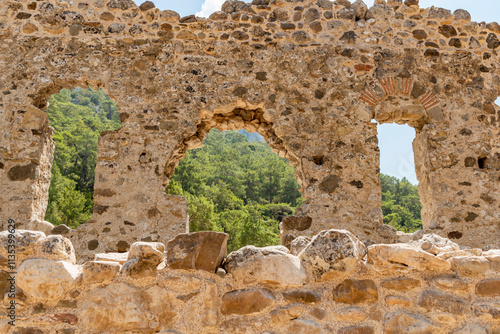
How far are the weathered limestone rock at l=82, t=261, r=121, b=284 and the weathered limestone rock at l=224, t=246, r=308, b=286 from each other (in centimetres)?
57

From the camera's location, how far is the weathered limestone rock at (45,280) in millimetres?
2189

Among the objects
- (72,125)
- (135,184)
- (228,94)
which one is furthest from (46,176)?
(72,125)

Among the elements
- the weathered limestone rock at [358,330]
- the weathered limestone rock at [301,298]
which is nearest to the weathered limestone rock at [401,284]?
the weathered limestone rock at [358,330]

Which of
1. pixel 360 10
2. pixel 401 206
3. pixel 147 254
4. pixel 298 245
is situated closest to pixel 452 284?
pixel 298 245

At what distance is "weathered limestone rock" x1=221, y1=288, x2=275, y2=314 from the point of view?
222cm

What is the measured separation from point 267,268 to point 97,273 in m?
0.82

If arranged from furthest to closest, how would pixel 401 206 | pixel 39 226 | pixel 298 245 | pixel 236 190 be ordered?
1. pixel 236 190
2. pixel 401 206
3. pixel 39 226
4. pixel 298 245

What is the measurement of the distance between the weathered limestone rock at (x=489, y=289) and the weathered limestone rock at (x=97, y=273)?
1.78 meters

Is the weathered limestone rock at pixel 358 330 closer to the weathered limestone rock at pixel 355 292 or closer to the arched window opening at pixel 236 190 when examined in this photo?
the weathered limestone rock at pixel 355 292

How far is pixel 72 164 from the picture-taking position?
21375 millimetres

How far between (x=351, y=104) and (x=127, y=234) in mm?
3400

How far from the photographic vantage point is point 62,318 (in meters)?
2.21

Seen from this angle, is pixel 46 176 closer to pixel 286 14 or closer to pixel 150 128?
pixel 150 128

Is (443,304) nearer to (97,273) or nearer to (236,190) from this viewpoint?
(97,273)
